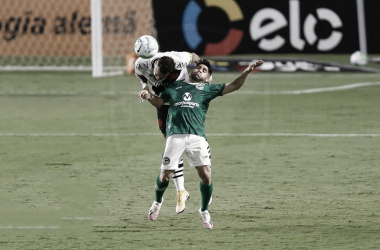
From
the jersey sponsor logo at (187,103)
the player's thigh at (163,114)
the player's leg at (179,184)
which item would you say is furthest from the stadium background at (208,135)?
the jersey sponsor logo at (187,103)

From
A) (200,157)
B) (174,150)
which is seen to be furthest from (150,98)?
(200,157)

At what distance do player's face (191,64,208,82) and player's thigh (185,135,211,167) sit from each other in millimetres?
573

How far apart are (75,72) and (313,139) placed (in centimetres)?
1130

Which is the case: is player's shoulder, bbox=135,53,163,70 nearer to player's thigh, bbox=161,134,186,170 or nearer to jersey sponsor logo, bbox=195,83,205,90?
jersey sponsor logo, bbox=195,83,205,90

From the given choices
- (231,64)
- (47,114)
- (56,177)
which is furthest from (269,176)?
(231,64)

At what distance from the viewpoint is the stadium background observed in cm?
623

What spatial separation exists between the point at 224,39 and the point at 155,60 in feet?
52.1

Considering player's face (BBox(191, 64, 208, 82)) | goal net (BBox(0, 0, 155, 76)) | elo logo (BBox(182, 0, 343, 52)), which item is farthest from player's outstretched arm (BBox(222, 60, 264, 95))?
elo logo (BBox(182, 0, 343, 52))

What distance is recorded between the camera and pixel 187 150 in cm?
622

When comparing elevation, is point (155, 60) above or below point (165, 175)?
above

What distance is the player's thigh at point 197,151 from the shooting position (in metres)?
6.18

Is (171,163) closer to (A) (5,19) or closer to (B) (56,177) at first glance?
(B) (56,177)

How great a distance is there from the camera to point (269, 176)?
27.9 feet

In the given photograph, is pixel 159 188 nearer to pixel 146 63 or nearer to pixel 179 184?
pixel 179 184
